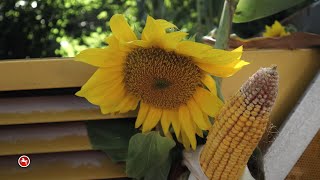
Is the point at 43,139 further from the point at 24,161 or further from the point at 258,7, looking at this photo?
the point at 258,7

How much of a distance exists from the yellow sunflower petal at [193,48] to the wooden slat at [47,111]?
8.4 inches

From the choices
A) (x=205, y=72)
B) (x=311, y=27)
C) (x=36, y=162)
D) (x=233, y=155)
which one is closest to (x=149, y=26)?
(x=205, y=72)

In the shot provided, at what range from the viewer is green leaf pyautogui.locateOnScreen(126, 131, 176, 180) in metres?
0.97

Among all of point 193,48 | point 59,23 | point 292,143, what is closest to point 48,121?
point 193,48

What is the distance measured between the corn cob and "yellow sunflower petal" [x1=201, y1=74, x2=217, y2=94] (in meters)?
0.10

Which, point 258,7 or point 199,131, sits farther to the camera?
point 258,7

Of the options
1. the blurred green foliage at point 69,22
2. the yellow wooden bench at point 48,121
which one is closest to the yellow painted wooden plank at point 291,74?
the yellow wooden bench at point 48,121

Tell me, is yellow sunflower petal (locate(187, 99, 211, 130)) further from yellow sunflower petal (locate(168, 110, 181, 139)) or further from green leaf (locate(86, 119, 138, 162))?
green leaf (locate(86, 119, 138, 162))

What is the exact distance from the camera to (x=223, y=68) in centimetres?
91

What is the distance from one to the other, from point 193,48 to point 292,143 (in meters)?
0.36

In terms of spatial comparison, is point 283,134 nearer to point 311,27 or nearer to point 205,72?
point 205,72

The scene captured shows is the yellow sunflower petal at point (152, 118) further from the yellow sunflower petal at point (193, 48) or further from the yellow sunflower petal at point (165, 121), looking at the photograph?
the yellow sunflower petal at point (193, 48)

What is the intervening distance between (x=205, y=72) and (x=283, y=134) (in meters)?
0.28

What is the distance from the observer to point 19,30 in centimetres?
285
